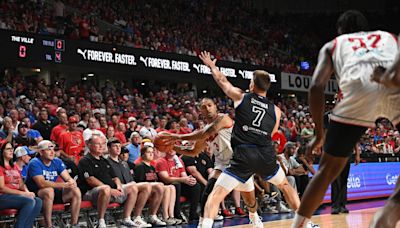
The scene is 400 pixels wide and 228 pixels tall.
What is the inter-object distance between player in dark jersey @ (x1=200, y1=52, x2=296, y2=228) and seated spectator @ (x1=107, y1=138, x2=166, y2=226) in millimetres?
3819

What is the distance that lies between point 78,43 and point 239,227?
11.1 metres

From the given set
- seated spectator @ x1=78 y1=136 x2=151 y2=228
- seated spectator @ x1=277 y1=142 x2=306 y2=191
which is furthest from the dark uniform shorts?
seated spectator @ x1=277 y1=142 x2=306 y2=191

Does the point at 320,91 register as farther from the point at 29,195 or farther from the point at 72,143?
the point at 72,143

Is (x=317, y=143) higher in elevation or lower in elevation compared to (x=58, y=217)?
higher

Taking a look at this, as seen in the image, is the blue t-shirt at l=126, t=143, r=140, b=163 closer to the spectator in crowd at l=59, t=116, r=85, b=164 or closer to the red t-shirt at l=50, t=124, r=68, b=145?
the spectator in crowd at l=59, t=116, r=85, b=164

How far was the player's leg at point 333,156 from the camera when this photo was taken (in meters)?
4.47

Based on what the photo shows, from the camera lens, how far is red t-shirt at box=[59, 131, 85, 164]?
1198 centimetres

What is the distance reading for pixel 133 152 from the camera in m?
12.5

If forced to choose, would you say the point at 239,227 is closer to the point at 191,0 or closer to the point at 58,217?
the point at 58,217

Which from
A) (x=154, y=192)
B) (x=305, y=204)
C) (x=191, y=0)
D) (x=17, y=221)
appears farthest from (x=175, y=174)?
(x=191, y=0)

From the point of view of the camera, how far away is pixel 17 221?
902cm

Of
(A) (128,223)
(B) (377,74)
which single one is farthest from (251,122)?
(A) (128,223)

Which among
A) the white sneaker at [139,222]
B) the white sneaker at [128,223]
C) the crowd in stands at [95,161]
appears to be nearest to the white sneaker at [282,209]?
the crowd in stands at [95,161]

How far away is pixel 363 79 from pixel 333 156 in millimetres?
614
